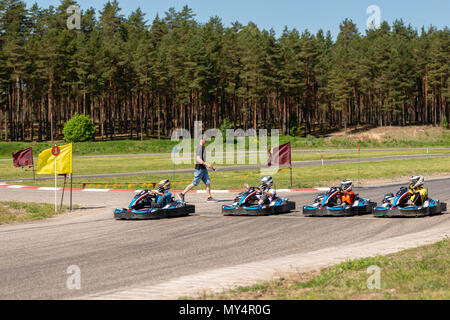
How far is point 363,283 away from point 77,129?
220 feet

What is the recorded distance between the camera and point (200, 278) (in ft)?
25.8

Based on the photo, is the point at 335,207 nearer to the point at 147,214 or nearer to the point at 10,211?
the point at 147,214

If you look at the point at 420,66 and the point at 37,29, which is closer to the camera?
the point at 420,66

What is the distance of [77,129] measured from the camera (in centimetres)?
7094

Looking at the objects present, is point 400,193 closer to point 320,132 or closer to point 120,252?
point 120,252

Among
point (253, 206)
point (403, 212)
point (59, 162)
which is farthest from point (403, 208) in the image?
point (59, 162)

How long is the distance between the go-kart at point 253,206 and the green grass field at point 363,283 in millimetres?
6640

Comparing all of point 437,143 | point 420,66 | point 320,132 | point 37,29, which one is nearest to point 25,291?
point 437,143

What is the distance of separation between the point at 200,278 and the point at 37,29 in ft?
Answer: 379

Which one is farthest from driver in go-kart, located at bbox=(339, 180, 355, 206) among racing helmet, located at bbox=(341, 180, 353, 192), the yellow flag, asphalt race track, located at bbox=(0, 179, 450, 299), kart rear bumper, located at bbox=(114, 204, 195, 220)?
the yellow flag

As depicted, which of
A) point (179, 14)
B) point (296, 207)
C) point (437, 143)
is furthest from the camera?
point (179, 14)

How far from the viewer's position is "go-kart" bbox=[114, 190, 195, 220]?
49.6 feet

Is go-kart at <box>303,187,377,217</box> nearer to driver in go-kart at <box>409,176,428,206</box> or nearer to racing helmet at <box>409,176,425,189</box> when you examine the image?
driver in go-kart at <box>409,176,428,206</box>

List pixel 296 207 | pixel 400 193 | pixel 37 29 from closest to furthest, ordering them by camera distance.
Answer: pixel 400 193, pixel 296 207, pixel 37 29
